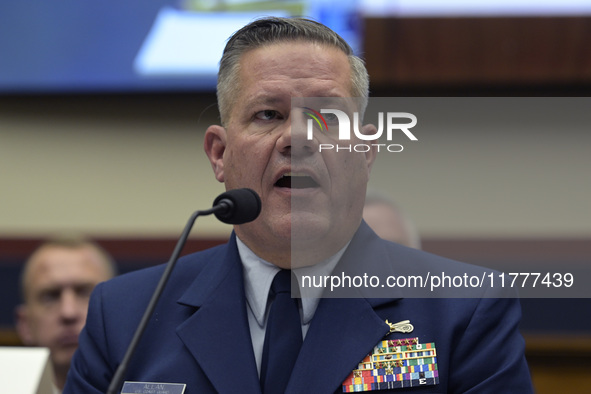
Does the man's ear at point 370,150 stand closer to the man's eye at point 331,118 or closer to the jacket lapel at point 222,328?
the man's eye at point 331,118

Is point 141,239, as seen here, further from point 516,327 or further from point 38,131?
point 516,327

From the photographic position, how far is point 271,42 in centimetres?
169

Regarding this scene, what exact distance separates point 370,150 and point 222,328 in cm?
48

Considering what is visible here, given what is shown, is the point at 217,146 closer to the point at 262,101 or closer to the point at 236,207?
the point at 262,101

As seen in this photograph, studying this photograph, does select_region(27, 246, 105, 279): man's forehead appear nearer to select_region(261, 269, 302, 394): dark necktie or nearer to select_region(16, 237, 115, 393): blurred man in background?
select_region(16, 237, 115, 393): blurred man in background

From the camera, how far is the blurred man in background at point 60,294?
2926mm

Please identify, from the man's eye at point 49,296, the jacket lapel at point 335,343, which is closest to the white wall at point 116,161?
the man's eye at point 49,296

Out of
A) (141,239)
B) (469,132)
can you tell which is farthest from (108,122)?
(469,132)

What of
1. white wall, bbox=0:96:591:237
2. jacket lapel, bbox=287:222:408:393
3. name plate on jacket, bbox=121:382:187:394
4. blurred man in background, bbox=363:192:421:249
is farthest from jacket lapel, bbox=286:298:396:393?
white wall, bbox=0:96:591:237

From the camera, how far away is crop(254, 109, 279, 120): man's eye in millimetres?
1637

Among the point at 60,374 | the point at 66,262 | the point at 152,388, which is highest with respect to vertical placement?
the point at 66,262

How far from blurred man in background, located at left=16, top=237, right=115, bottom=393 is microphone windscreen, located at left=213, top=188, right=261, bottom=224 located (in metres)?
1.71

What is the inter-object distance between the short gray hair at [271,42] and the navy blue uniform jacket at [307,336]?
11.9 inches

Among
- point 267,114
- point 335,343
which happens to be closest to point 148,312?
point 335,343
